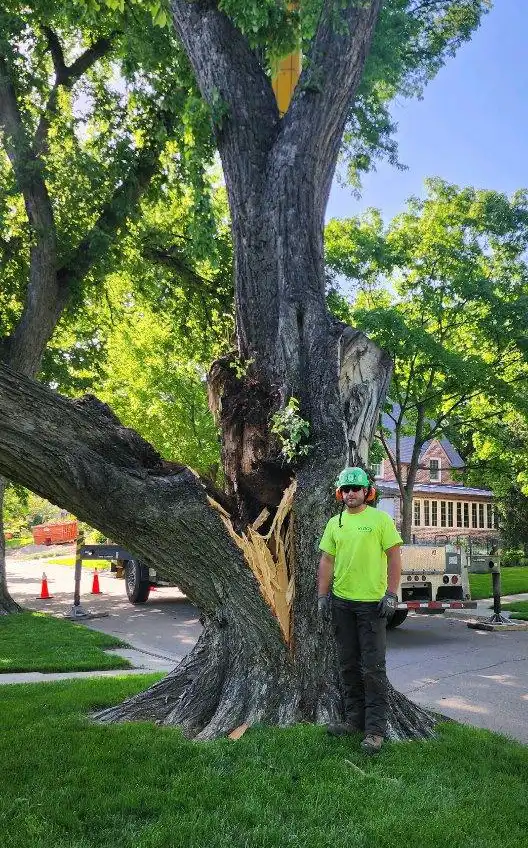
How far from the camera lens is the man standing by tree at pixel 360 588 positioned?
15.6 feet

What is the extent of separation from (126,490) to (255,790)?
2088 millimetres

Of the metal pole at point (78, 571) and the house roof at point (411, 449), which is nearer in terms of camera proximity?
→ the metal pole at point (78, 571)

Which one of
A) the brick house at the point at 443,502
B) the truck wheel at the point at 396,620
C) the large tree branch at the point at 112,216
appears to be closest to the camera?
the large tree branch at the point at 112,216

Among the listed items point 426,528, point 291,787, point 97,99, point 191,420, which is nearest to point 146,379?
point 191,420

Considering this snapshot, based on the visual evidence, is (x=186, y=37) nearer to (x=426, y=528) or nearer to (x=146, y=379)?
(x=146, y=379)

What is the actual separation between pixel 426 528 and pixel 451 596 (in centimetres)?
3145

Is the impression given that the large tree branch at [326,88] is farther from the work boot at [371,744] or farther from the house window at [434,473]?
the house window at [434,473]

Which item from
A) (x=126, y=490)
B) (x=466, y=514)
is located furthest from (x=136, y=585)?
(x=466, y=514)

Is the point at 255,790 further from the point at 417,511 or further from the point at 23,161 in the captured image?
the point at 417,511

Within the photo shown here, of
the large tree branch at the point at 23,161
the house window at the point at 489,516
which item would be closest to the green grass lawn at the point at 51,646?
the large tree branch at the point at 23,161

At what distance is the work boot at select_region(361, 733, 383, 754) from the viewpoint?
443 cm

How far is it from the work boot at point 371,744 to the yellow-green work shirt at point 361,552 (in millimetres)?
843

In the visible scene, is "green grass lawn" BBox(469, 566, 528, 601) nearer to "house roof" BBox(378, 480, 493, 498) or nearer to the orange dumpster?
"house roof" BBox(378, 480, 493, 498)

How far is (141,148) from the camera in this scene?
1293cm
